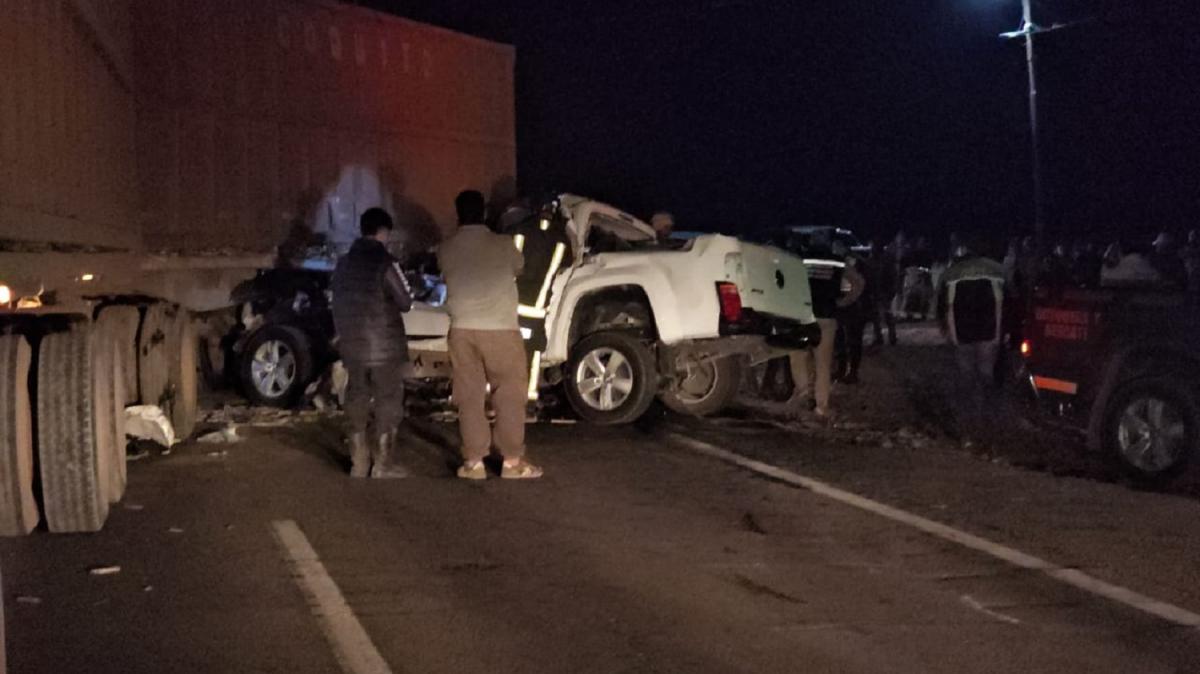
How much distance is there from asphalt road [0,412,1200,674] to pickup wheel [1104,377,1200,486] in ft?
0.88

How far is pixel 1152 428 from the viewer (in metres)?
9.53

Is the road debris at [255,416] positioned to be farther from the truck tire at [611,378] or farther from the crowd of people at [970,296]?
the crowd of people at [970,296]

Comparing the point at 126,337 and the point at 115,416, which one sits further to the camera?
the point at 126,337

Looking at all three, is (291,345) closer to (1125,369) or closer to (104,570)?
(104,570)

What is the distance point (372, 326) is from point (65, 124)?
2199 mm

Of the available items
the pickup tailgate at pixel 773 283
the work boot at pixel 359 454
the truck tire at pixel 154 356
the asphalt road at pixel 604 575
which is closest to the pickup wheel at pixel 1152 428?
the asphalt road at pixel 604 575

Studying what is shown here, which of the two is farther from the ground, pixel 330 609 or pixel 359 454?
pixel 359 454

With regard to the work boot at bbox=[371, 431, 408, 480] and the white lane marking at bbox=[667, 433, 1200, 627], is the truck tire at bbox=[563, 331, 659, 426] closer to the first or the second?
the white lane marking at bbox=[667, 433, 1200, 627]

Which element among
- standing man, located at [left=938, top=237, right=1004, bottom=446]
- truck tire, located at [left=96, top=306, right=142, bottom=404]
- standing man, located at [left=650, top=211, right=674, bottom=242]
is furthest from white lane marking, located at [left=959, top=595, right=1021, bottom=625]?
standing man, located at [left=650, top=211, right=674, bottom=242]

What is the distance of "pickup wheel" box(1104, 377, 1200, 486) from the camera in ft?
30.5

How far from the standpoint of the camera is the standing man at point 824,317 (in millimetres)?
13195

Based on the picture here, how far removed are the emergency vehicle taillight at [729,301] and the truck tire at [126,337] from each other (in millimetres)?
4536

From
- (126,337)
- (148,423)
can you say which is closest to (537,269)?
(148,423)

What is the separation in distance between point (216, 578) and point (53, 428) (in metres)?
1.15
